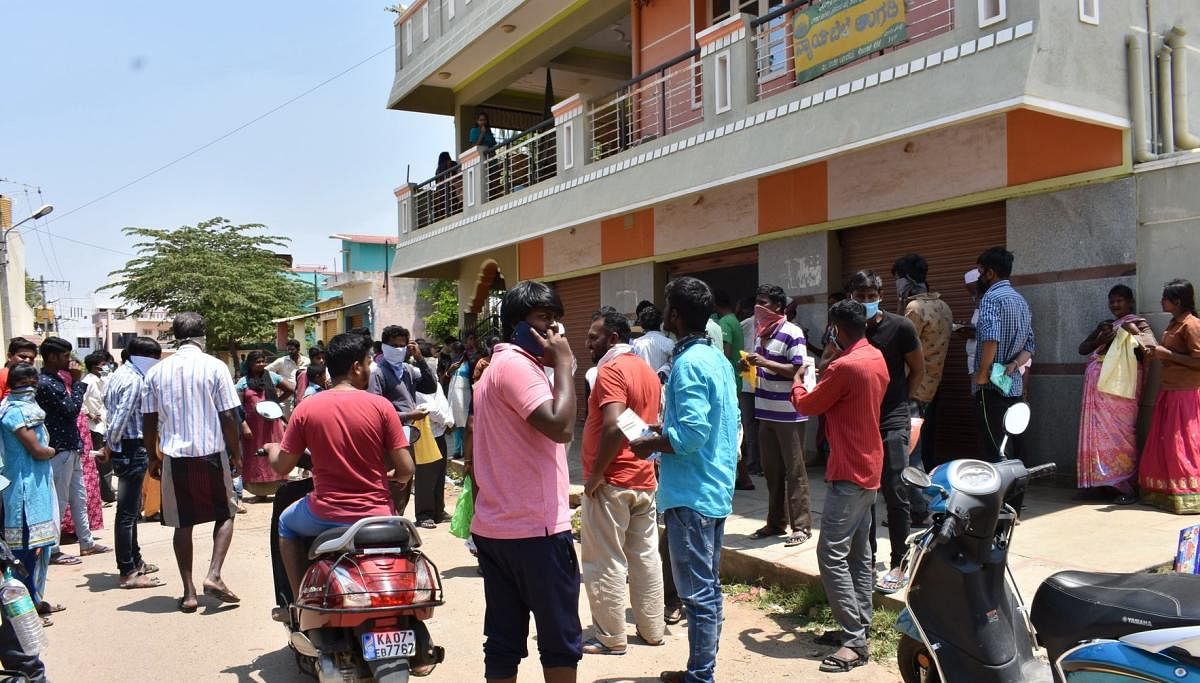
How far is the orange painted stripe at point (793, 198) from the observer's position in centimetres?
912

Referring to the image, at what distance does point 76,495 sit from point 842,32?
8126mm

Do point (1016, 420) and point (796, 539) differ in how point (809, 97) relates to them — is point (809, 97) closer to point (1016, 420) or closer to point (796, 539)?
point (796, 539)

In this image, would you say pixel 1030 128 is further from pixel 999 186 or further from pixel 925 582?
pixel 925 582

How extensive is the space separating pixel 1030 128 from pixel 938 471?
4981mm

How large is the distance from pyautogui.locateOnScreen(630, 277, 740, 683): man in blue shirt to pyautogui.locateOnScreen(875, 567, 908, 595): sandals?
1237 millimetres

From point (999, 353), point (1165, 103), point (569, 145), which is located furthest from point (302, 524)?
point (569, 145)

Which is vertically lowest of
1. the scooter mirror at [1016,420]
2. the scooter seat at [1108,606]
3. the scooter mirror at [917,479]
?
the scooter seat at [1108,606]

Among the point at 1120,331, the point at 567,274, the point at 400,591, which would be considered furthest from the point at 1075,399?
the point at 567,274

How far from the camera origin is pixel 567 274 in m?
13.9

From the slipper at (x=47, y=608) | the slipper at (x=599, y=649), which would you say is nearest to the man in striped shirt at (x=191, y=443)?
the slipper at (x=47, y=608)

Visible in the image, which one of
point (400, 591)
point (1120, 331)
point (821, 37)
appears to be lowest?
point (400, 591)

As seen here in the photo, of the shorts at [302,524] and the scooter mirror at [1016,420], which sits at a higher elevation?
the scooter mirror at [1016,420]

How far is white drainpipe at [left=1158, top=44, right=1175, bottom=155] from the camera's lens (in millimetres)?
6988

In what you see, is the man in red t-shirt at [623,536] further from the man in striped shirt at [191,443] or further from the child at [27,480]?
the child at [27,480]
